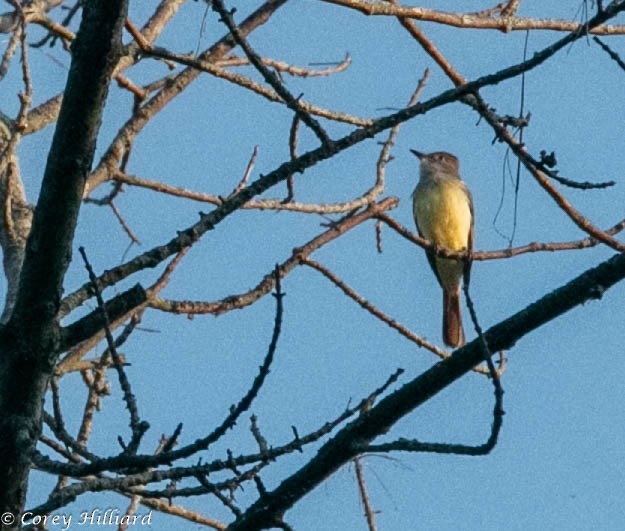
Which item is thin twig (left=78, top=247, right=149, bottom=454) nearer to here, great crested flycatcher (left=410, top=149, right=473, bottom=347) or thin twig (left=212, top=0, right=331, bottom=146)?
thin twig (left=212, top=0, right=331, bottom=146)

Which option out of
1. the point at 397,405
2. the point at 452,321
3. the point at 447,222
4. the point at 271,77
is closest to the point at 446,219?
the point at 447,222

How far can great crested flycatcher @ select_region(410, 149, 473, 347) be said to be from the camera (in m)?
10.9

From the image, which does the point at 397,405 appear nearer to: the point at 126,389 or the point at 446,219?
the point at 126,389

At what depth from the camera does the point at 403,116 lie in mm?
3051

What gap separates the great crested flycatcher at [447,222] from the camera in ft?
35.9

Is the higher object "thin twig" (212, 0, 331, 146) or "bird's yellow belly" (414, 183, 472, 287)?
"bird's yellow belly" (414, 183, 472, 287)

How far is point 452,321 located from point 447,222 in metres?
0.97

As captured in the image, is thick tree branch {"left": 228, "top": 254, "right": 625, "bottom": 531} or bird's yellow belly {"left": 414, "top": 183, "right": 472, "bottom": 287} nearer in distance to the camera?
thick tree branch {"left": 228, "top": 254, "right": 625, "bottom": 531}

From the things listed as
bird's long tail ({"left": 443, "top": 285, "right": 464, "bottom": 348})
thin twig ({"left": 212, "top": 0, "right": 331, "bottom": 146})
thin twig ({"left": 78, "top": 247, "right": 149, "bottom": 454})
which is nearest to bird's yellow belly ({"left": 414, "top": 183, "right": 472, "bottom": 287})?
bird's long tail ({"left": 443, "top": 285, "right": 464, "bottom": 348})

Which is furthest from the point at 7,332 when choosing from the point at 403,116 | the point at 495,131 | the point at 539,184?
the point at 539,184

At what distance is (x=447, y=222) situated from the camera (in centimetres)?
1095

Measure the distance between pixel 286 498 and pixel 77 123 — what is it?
0.97 meters

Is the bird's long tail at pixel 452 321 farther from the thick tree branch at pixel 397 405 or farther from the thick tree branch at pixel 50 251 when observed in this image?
the thick tree branch at pixel 50 251

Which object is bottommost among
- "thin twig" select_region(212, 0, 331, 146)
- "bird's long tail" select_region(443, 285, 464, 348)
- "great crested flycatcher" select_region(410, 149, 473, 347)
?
"thin twig" select_region(212, 0, 331, 146)
